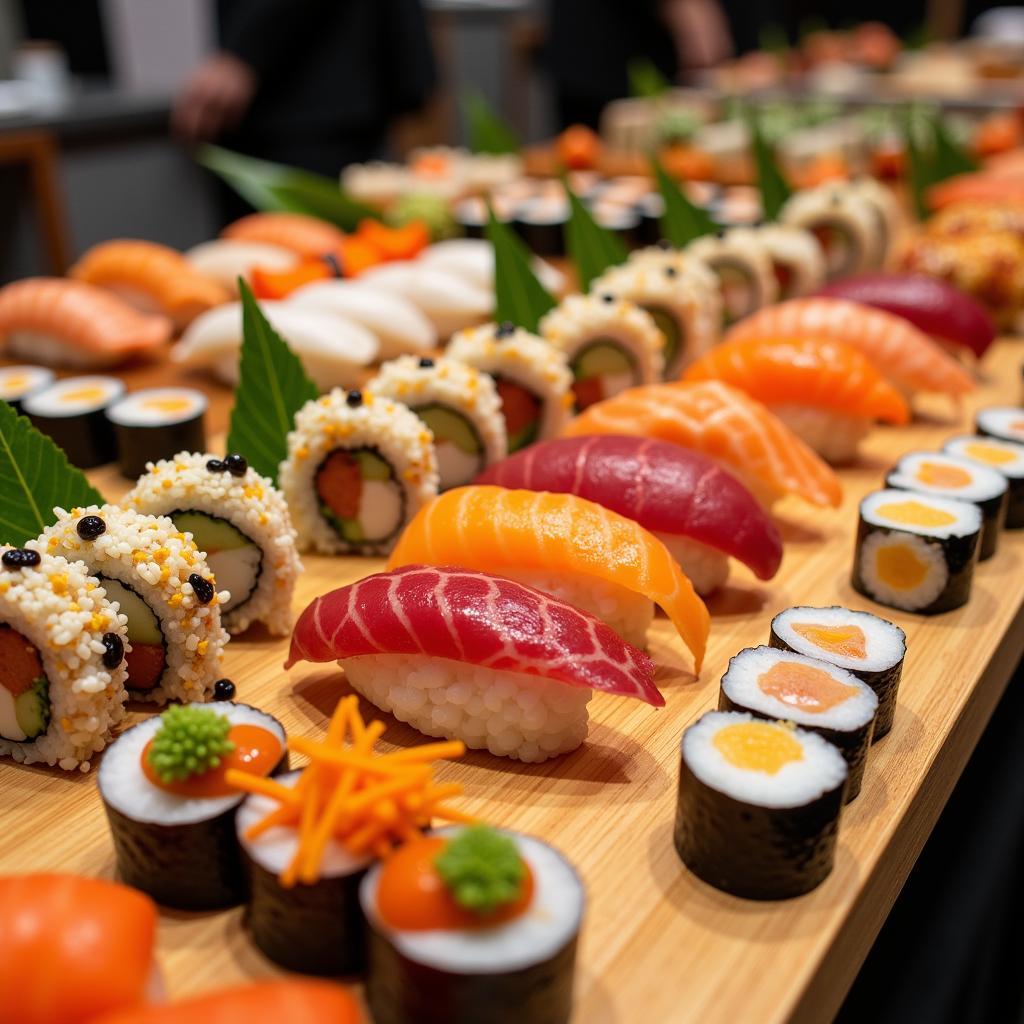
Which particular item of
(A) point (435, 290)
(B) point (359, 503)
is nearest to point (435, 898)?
(B) point (359, 503)

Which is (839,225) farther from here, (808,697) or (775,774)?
(775,774)

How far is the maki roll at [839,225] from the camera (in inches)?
154

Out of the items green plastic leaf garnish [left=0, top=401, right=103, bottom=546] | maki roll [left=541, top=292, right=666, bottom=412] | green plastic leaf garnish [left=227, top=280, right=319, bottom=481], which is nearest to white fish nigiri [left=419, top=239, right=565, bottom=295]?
maki roll [left=541, top=292, right=666, bottom=412]

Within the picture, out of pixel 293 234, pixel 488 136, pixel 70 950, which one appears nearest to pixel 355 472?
pixel 70 950

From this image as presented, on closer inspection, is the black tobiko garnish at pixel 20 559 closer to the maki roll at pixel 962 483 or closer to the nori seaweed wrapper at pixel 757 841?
the nori seaweed wrapper at pixel 757 841

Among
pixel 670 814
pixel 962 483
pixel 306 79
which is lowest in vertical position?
pixel 670 814

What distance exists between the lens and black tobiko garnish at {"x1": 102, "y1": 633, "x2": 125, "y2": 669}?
153 centimetres

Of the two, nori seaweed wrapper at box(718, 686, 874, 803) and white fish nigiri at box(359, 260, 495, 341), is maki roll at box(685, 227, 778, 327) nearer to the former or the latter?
white fish nigiri at box(359, 260, 495, 341)

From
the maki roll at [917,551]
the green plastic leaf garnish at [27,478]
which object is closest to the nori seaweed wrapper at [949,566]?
the maki roll at [917,551]

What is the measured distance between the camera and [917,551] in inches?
79.4

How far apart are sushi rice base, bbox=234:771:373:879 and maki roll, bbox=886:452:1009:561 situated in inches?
57.1

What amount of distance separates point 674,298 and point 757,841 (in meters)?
1.98

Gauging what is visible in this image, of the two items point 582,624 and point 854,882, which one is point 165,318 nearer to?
point 582,624

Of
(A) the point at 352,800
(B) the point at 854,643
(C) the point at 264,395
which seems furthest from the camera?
(C) the point at 264,395
